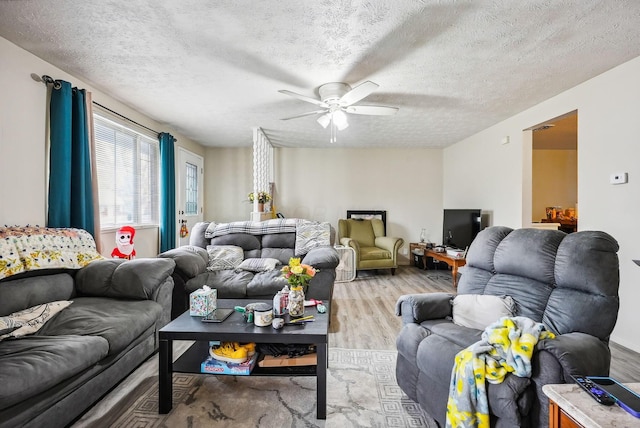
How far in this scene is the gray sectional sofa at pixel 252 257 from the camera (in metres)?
2.89

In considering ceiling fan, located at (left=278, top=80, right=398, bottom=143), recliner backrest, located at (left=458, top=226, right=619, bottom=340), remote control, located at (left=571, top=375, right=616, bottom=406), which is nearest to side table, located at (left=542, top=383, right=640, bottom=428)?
remote control, located at (left=571, top=375, right=616, bottom=406)

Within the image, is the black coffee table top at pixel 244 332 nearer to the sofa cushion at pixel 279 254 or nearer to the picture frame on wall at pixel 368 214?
the sofa cushion at pixel 279 254

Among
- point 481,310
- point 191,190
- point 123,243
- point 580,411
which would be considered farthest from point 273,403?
point 191,190

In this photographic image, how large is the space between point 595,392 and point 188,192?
565 centimetres

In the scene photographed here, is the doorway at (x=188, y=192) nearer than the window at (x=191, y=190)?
Yes

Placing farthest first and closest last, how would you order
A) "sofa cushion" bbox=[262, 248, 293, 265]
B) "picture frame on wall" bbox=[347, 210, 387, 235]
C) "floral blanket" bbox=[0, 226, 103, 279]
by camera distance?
"picture frame on wall" bbox=[347, 210, 387, 235] → "sofa cushion" bbox=[262, 248, 293, 265] → "floral blanket" bbox=[0, 226, 103, 279]

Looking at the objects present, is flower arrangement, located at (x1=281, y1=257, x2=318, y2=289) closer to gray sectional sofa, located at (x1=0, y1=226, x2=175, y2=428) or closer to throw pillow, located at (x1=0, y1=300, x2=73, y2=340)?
gray sectional sofa, located at (x1=0, y1=226, x2=175, y2=428)

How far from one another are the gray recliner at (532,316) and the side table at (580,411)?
0.61ft

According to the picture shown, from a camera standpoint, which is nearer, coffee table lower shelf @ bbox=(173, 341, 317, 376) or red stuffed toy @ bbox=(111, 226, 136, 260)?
coffee table lower shelf @ bbox=(173, 341, 317, 376)

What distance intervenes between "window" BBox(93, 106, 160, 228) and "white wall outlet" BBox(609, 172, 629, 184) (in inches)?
195

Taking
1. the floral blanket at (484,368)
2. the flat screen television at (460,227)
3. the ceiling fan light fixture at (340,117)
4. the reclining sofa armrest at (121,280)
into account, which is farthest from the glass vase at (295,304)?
the flat screen television at (460,227)

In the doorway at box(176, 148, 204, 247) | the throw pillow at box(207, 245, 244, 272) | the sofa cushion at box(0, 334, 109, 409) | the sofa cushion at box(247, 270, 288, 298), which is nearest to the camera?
the sofa cushion at box(0, 334, 109, 409)

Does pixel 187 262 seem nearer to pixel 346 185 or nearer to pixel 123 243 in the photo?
pixel 123 243

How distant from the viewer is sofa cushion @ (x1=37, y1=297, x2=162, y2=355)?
178cm
